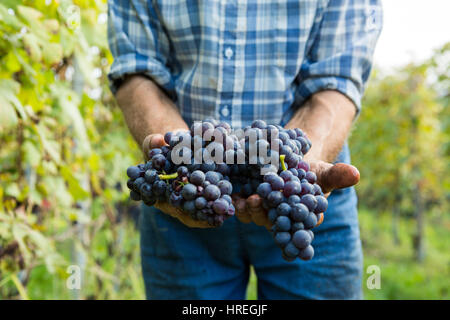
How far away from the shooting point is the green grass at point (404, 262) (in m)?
4.28

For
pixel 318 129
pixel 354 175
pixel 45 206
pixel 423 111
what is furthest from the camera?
pixel 423 111

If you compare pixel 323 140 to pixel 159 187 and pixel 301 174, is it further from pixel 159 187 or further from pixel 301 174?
pixel 159 187

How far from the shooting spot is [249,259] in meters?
1.51

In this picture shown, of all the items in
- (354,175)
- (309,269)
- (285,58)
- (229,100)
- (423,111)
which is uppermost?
(423,111)

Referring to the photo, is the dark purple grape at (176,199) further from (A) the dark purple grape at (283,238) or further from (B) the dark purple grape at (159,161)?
(A) the dark purple grape at (283,238)

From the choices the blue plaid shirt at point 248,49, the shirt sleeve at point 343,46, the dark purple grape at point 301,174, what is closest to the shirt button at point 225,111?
the blue plaid shirt at point 248,49

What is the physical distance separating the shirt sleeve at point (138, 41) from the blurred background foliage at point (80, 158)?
0.20 m

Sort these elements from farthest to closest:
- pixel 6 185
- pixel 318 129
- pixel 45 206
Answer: pixel 45 206, pixel 6 185, pixel 318 129

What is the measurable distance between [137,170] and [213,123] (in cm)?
24

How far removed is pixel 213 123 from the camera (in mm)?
1046

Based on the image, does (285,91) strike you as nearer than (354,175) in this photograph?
No

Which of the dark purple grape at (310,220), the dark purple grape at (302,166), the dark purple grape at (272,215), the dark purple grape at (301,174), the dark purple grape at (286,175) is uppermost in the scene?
the dark purple grape at (302,166)
